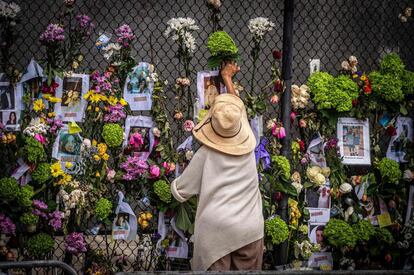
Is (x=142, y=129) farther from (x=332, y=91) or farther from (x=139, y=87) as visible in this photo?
(x=332, y=91)

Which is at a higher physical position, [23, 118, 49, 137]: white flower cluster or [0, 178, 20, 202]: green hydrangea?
[23, 118, 49, 137]: white flower cluster

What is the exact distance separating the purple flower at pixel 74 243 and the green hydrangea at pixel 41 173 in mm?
472

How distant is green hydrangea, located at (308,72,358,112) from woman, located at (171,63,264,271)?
3.71ft

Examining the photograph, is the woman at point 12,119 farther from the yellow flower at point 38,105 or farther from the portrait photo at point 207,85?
the portrait photo at point 207,85

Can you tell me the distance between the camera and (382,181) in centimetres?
535

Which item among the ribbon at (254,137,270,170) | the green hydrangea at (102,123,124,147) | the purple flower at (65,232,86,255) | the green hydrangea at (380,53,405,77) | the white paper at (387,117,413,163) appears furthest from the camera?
the white paper at (387,117,413,163)

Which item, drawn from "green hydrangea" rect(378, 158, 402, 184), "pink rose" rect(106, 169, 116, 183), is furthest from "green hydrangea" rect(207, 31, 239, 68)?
"green hydrangea" rect(378, 158, 402, 184)

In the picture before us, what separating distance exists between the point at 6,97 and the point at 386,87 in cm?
311

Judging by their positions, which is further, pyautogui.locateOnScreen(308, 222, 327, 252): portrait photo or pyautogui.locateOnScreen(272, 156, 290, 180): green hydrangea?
pyautogui.locateOnScreen(308, 222, 327, 252): portrait photo

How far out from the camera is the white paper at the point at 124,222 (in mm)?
4852

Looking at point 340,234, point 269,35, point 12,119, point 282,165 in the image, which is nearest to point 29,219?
point 12,119

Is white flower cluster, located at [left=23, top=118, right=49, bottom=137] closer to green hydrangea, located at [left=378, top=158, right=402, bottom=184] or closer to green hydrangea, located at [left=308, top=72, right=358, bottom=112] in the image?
green hydrangea, located at [left=308, top=72, right=358, bottom=112]

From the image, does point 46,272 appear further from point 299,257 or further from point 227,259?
point 299,257

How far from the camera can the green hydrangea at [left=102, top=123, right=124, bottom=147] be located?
15.6 ft
